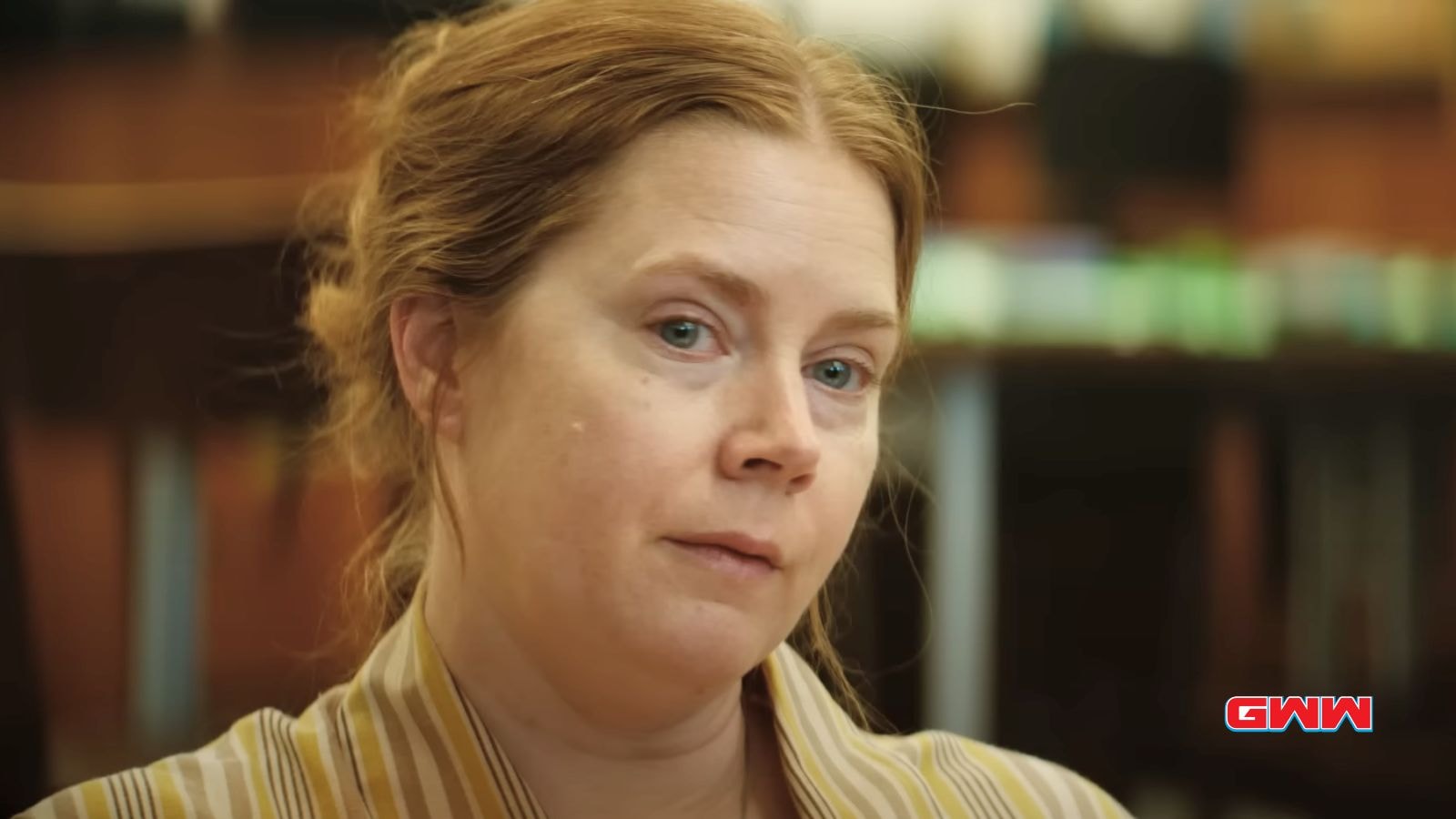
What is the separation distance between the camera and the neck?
2.79 feet

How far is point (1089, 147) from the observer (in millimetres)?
1286

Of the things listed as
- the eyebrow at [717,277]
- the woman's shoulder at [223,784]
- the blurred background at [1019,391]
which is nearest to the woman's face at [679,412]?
the eyebrow at [717,277]

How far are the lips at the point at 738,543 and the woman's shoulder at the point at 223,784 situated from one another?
0.75 ft

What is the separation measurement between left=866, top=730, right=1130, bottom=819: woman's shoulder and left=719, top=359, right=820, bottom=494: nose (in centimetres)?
26

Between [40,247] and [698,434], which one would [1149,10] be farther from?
[40,247]

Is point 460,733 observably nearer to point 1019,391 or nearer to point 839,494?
point 839,494

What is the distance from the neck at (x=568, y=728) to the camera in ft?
2.79

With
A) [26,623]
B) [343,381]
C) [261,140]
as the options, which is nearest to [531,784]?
[343,381]

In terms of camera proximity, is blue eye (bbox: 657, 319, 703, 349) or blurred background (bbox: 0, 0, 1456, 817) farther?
blurred background (bbox: 0, 0, 1456, 817)

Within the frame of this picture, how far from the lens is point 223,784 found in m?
0.84

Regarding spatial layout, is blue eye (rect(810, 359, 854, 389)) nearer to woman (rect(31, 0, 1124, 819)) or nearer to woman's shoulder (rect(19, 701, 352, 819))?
woman (rect(31, 0, 1124, 819))

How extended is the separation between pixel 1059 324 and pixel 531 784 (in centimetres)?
58

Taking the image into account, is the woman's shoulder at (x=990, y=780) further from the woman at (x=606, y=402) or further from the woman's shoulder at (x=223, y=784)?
the woman's shoulder at (x=223, y=784)

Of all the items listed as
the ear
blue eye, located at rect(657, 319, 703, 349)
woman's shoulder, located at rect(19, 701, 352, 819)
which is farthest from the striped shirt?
blue eye, located at rect(657, 319, 703, 349)
